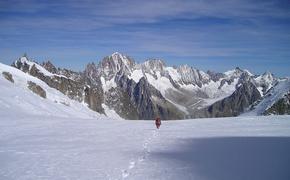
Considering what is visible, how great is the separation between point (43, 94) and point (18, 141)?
11172cm

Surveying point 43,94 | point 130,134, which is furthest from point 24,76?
point 130,134

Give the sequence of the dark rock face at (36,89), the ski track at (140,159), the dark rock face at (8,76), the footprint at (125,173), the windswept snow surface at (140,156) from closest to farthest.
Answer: the footprint at (125,173) < the windswept snow surface at (140,156) < the ski track at (140,159) < the dark rock face at (8,76) < the dark rock face at (36,89)

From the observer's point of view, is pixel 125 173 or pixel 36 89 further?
pixel 36 89

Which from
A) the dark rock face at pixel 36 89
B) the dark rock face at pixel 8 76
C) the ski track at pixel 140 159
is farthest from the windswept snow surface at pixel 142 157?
the dark rock face at pixel 36 89

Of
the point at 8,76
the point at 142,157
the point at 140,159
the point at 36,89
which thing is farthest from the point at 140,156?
the point at 36,89

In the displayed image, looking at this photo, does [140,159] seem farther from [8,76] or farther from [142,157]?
[8,76]

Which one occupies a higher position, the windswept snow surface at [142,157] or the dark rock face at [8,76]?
the dark rock face at [8,76]

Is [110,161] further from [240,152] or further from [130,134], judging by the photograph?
[130,134]

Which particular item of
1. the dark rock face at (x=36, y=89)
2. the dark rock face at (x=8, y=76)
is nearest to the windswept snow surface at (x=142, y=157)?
the dark rock face at (x=8, y=76)

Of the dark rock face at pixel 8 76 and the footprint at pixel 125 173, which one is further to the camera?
the dark rock face at pixel 8 76

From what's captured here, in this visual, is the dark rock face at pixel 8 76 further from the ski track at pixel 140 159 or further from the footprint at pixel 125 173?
the footprint at pixel 125 173

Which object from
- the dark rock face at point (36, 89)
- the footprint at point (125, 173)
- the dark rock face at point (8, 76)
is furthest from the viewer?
the dark rock face at point (36, 89)

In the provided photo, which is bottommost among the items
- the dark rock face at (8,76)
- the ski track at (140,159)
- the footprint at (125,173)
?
the footprint at (125,173)

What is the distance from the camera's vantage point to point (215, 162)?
1855 cm
